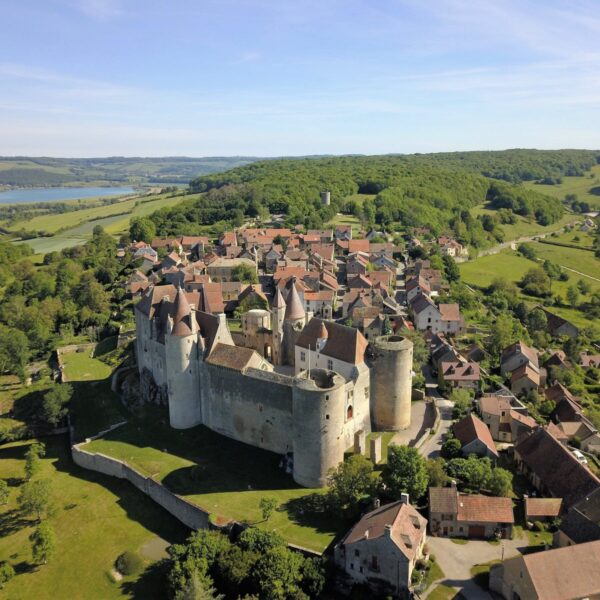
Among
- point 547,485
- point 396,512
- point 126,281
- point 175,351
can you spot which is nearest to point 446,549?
point 396,512

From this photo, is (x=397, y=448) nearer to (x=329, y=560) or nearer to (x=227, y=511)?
(x=329, y=560)

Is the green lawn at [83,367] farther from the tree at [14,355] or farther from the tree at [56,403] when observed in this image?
the tree at [56,403]

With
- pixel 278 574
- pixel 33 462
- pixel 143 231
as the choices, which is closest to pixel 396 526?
pixel 278 574

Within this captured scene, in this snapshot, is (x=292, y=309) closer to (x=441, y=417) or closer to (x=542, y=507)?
(x=441, y=417)

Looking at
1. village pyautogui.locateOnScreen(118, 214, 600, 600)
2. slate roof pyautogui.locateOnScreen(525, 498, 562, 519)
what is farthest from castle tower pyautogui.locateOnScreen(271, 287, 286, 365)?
slate roof pyautogui.locateOnScreen(525, 498, 562, 519)

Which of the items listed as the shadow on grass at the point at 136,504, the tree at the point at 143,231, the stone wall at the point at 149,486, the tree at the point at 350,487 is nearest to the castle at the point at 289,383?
the tree at the point at 350,487

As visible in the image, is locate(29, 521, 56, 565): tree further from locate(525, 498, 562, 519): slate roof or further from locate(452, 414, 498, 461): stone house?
locate(525, 498, 562, 519): slate roof
